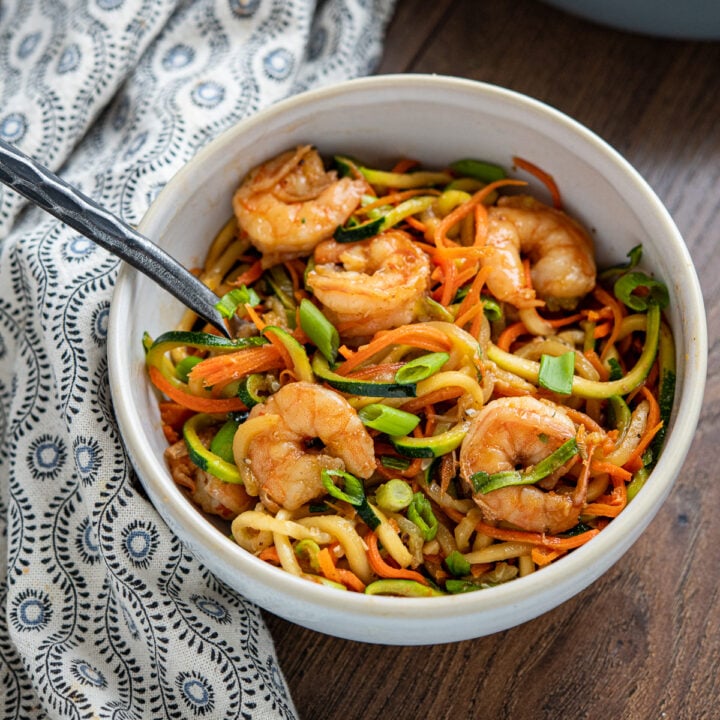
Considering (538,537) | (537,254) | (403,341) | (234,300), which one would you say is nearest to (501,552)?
(538,537)

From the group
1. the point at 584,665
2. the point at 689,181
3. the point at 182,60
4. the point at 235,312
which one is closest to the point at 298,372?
the point at 235,312

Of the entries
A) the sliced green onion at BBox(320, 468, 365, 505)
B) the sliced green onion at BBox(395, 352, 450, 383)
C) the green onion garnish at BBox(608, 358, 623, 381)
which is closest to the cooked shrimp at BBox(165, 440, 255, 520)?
the sliced green onion at BBox(320, 468, 365, 505)

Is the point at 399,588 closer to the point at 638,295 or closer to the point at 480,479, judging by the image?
the point at 480,479

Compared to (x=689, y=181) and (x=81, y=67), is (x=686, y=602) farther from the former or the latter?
(x=81, y=67)

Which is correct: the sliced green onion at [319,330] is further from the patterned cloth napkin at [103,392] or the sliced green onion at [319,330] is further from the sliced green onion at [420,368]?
the patterned cloth napkin at [103,392]

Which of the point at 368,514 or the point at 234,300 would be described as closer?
the point at 368,514

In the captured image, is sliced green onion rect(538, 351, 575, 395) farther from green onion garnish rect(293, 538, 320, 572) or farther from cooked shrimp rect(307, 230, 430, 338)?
green onion garnish rect(293, 538, 320, 572)
